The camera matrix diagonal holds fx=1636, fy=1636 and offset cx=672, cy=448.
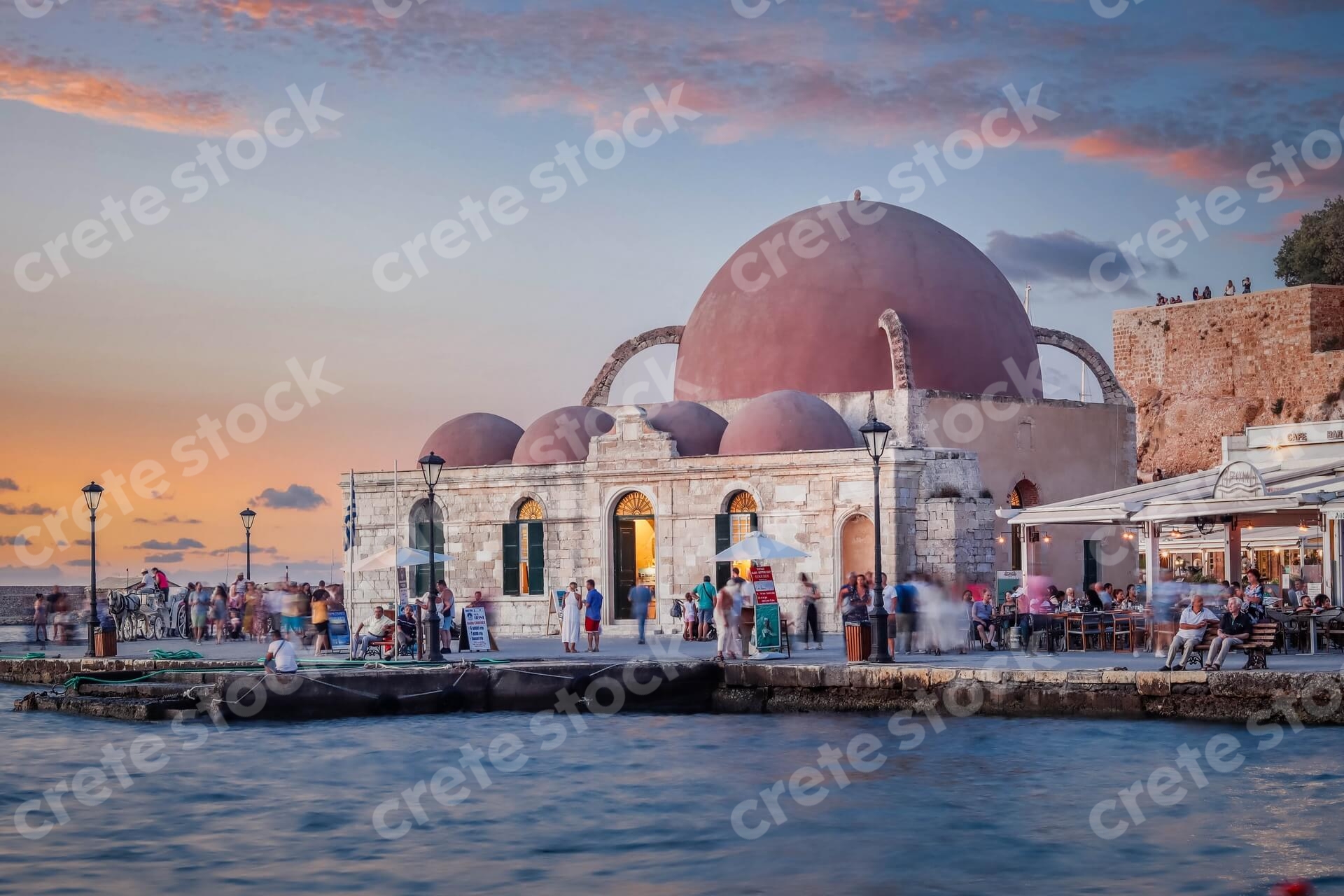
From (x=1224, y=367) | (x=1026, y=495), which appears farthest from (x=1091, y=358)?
(x=1224, y=367)

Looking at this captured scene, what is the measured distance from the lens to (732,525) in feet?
91.0

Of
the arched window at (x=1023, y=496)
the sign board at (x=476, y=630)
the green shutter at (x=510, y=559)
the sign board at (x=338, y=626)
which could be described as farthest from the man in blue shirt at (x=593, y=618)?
the arched window at (x=1023, y=496)

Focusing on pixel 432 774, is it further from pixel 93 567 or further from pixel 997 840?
pixel 93 567

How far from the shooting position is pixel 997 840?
41.3 ft

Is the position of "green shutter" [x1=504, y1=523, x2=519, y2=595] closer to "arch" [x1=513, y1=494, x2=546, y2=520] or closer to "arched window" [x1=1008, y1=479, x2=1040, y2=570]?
"arch" [x1=513, y1=494, x2=546, y2=520]

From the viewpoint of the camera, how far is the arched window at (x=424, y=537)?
102ft

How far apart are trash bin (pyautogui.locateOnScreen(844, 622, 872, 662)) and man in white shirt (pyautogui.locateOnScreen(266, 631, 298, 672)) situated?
6838 mm

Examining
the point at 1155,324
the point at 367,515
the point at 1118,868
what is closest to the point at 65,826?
the point at 1118,868

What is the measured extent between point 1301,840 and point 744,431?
16469mm

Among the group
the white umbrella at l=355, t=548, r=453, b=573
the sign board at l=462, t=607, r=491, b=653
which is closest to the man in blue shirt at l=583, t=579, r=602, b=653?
the sign board at l=462, t=607, r=491, b=653

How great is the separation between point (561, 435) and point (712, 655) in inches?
369

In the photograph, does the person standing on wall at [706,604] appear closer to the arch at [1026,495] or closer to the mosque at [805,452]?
the mosque at [805,452]

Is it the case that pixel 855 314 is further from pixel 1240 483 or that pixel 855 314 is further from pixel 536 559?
pixel 1240 483

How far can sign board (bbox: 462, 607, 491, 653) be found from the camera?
956 inches
